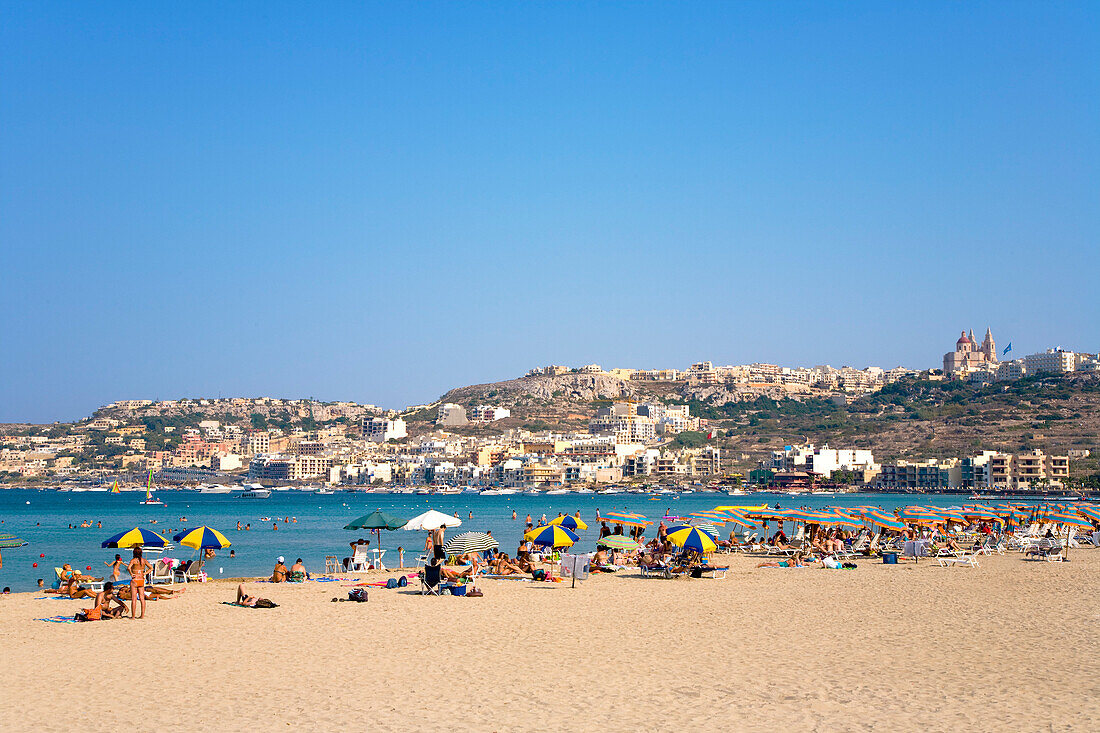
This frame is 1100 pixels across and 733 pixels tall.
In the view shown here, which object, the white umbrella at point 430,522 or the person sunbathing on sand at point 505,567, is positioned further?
the white umbrella at point 430,522

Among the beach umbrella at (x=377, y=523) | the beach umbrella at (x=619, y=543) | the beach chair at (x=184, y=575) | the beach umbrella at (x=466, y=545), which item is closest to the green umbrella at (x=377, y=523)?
the beach umbrella at (x=377, y=523)

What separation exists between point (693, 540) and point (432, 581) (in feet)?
21.1

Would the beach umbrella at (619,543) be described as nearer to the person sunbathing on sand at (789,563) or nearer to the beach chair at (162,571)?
the person sunbathing on sand at (789,563)

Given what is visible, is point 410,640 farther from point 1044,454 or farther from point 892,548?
point 1044,454

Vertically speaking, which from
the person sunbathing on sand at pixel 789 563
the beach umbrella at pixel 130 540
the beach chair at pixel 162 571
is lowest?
the person sunbathing on sand at pixel 789 563

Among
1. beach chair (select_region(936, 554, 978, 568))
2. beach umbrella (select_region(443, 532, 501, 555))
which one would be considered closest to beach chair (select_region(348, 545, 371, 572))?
beach umbrella (select_region(443, 532, 501, 555))

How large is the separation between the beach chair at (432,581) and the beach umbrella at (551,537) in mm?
5702

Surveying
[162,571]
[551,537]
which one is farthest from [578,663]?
[551,537]

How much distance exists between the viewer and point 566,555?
74.9 ft

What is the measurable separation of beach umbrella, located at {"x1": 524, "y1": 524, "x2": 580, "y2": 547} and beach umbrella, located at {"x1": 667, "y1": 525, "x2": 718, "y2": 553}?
2877 millimetres

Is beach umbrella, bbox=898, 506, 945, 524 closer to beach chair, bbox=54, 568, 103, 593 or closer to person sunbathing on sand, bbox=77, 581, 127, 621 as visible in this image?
beach chair, bbox=54, 568, 103, 593

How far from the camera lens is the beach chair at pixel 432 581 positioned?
20897mm

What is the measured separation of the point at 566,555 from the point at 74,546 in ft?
97.3

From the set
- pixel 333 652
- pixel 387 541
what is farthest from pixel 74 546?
pixel 333 652
